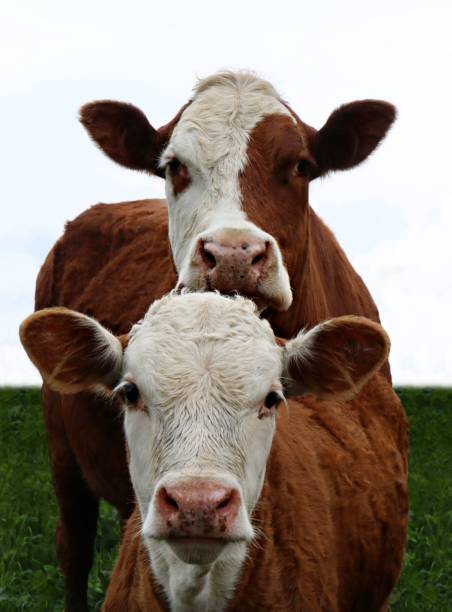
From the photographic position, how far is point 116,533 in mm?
10148

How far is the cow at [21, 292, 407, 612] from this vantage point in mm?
4605

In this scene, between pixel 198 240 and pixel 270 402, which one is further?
pixel 198 240

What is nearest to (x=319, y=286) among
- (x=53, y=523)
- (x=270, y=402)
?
(x=270, y=402)

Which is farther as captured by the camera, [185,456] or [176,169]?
[176,169]

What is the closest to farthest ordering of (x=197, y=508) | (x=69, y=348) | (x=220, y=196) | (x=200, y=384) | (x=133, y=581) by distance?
1. (x=197, y=508)
2. (x=200, y=384)
3. (x=69, y=348)
4. (x=133, y=581)
5. (x=220, y=196)

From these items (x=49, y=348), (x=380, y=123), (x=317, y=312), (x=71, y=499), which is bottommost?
(x=71, y=499)

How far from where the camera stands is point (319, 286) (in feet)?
25.1

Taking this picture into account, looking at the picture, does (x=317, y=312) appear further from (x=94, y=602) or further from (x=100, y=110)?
(x=94, y=602)

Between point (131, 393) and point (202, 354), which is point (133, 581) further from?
point (202, 354)

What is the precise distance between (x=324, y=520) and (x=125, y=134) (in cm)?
307

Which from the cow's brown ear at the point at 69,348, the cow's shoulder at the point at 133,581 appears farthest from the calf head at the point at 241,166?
the cow's shoulder at the point at 133,581

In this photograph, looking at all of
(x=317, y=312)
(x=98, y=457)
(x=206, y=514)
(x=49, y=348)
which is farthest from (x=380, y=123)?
(x=206, y=514)

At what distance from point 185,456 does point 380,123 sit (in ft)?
12.4

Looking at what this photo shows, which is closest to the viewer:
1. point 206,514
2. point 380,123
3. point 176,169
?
point 206,514
